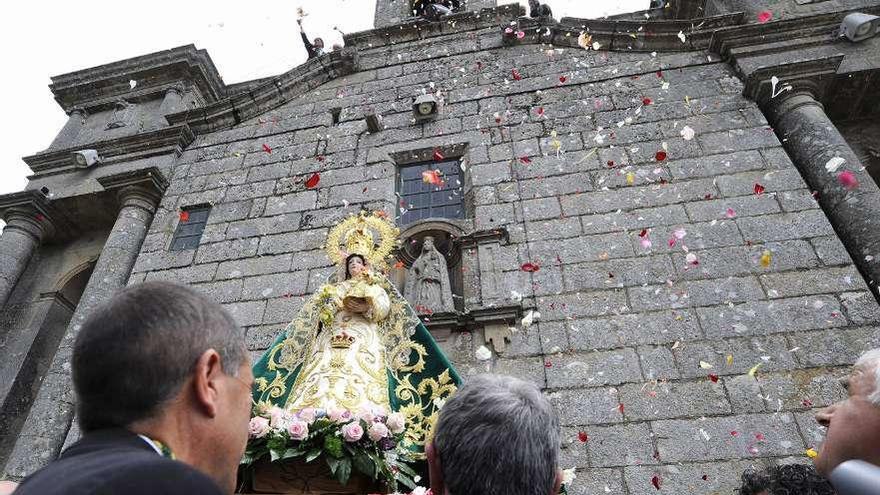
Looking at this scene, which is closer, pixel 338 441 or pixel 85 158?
pixel 338 441

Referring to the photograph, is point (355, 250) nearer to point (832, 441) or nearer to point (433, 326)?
point (433, 326)

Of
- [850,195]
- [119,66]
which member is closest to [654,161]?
[850,195]

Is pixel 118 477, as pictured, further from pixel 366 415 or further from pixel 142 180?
pixel 142 180

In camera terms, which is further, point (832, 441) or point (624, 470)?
point (624, 470)

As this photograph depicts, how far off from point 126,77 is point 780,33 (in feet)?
37.2

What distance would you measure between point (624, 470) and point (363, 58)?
300 inches

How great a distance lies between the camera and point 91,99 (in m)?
10.7

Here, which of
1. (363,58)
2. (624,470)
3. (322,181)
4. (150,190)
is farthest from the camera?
(363,58)

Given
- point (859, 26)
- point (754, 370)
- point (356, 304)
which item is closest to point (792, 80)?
point (859, 26)

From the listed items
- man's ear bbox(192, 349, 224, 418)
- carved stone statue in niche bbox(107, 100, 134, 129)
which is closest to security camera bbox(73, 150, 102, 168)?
carved stone statue in niche bbox(107, 100, 134, 129)

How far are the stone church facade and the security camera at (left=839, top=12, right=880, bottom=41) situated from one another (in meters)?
0.13

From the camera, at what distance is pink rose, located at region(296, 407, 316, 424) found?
3.27 meters

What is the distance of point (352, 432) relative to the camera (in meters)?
3.12

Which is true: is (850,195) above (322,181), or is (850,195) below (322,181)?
below
